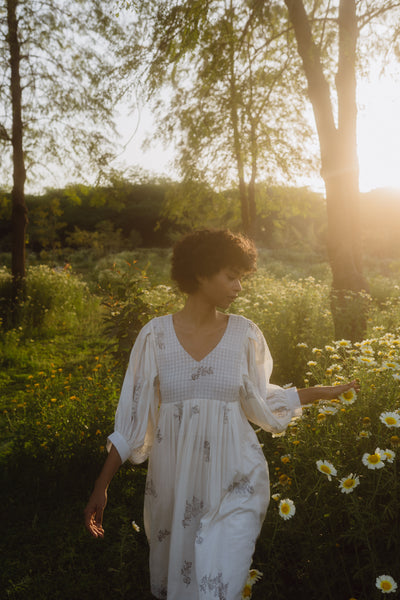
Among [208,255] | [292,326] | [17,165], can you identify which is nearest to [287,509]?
[208,255]

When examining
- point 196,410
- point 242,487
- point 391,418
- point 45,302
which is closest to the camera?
point 242,487

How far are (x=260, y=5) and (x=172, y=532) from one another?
6.92m

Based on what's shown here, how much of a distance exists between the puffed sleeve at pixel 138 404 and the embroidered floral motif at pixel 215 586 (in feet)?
1.91

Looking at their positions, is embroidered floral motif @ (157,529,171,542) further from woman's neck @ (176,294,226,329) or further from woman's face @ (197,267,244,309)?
woman's face @ (197,267,244,309)

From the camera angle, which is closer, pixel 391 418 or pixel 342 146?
pixel 391 418

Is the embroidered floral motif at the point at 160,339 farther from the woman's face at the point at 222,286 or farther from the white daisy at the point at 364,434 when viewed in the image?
the white daisy at the point at 364,434

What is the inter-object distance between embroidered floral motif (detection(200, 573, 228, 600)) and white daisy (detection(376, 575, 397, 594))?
1.99 ft

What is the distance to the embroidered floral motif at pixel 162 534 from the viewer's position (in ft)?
7.25

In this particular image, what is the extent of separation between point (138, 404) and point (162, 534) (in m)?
0.65

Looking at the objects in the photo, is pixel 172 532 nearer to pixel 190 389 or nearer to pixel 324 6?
pixel 190 389

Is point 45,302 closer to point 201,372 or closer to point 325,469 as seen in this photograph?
point 201,372

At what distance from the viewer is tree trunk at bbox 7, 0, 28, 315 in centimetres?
934

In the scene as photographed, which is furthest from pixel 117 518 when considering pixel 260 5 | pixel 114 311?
pixel 260 5

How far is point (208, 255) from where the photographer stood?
2.18 meters
